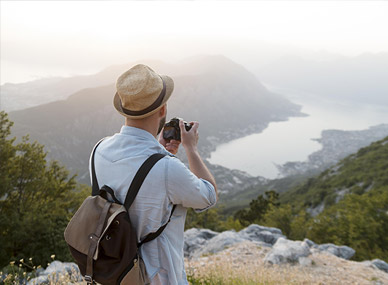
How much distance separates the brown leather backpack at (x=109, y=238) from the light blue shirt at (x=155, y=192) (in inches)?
1.9

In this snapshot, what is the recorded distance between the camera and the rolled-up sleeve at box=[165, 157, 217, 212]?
1729mm

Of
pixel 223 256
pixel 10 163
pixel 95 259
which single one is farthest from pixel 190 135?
pixel 10 163

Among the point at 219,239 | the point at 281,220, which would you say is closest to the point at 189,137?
the point at 219,239

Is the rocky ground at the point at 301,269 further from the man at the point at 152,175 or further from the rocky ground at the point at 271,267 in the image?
the man at the point at 152,175

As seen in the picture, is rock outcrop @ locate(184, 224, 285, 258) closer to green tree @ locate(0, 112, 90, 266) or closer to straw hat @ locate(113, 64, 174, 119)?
green tree @ locate(0, 112, 90, 266)

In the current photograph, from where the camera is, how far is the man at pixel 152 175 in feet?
5.74

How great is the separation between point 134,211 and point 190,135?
2.34ft

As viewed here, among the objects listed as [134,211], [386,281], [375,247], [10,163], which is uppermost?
[134,211]

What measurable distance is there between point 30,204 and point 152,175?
66.5 feet

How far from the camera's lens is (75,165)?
161500 mm

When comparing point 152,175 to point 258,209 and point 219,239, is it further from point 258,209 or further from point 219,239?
point 258,209

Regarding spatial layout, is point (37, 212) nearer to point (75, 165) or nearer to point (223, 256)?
point (223, 256)

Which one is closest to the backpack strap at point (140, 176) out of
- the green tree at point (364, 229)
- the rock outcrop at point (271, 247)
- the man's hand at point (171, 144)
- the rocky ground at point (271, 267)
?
the man's hand at point (171, 144)

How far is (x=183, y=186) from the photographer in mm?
1743
